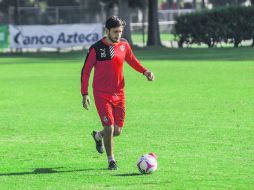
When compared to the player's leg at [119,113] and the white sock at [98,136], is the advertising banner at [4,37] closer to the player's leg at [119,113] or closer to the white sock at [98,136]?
the white sock at [98,136]

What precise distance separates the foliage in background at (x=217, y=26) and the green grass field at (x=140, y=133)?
19.9m

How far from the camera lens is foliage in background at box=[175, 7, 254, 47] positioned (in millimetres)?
50531

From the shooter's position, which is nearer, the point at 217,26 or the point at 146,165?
the point at 146,165

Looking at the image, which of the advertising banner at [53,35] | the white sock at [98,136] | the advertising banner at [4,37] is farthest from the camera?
the advertising banner at [53,35]

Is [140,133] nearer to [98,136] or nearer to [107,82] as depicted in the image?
[98,136]

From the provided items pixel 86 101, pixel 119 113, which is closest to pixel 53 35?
pixel 119 113

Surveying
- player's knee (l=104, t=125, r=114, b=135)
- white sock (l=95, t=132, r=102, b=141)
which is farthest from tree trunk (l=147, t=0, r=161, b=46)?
player's knee (l=104, t=125, r=114, b=135)

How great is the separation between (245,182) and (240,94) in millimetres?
12011

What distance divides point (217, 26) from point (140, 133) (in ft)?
120

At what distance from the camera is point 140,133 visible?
14.9m

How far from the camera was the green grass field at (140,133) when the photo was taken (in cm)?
1042

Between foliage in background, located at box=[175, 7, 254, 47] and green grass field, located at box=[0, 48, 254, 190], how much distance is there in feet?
65.4

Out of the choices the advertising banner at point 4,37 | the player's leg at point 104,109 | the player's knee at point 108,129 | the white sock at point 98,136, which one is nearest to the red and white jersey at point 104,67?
the player's leg at point 104,109

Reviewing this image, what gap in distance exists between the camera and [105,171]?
1098 cm
